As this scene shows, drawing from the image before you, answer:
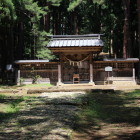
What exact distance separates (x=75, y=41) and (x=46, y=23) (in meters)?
8.35

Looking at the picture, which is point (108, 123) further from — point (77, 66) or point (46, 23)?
point (46, 23)

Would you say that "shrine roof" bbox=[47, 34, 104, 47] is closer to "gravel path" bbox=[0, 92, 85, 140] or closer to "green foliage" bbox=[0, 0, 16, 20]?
"green foliage" bbox=[0, 0, 16, 20]

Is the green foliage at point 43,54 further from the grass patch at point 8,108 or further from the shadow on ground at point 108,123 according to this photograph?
the shadow on ground at point 108,123

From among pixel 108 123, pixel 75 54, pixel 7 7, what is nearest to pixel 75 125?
pixel 108 123

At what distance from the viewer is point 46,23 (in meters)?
25.6

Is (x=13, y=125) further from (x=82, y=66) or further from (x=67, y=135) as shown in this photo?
(x=82, y=66)

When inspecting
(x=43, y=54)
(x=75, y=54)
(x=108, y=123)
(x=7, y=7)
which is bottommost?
(x=108, y=123)

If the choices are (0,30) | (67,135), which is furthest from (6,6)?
(67,135)

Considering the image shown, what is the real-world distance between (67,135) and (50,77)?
15030mm

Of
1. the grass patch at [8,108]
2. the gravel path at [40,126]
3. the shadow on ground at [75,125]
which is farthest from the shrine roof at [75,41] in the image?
the gravel path at [40,126]

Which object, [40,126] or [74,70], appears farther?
[74,70]

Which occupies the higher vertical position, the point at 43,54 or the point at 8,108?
the point at 43,54

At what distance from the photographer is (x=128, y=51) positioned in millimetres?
20391

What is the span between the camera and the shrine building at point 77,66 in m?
18.0
